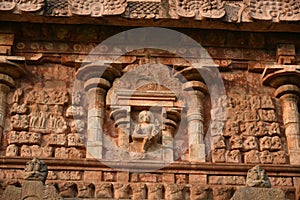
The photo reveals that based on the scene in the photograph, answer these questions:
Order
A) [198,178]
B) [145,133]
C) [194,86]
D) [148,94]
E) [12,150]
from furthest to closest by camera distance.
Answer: [194,86] → [148,94] → [145,133] → [12,150] → [198,178]

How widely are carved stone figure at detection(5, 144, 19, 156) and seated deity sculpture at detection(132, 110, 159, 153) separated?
1.58 m

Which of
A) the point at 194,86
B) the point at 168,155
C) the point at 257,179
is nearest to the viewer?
the point at 257,179

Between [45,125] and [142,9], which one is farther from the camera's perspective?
[142,9]

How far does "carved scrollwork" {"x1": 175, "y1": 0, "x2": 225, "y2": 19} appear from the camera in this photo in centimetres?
1110

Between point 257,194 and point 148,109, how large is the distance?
2450mm

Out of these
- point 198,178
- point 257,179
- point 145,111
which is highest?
point 145,111

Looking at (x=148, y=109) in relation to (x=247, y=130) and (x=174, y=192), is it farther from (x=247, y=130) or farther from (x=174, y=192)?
(x=174, y=192)

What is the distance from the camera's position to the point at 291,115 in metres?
10.7

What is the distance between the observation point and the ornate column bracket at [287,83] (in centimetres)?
1070

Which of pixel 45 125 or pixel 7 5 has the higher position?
pixel 7 5

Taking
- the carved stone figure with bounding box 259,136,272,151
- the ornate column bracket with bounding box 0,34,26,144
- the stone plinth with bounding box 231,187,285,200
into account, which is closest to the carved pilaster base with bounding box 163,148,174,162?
the carved stone figure with bounding box 259,136,272,151

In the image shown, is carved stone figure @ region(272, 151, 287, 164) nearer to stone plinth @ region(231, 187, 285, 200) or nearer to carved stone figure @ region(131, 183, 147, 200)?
stone plinth @ region(231, 187, 285, 200)

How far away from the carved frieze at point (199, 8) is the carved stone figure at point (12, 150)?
3021mm

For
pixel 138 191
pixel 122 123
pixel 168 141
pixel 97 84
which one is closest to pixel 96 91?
pixel 97 84
